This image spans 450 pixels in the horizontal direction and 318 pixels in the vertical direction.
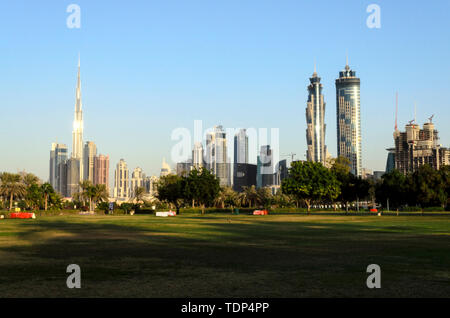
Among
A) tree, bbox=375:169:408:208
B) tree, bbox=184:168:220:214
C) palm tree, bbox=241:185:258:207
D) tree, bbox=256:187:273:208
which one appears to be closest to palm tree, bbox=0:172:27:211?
tree, bbox=184:168:220:214

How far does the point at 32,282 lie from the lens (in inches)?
609

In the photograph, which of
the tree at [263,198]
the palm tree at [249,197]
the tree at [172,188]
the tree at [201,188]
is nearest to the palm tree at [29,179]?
the tree at [172,188]

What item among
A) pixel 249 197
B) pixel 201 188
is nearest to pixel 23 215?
pixel 201 188

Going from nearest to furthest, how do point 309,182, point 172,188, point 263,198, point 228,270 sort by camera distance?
point 228,270
point 309,182
point 172,188
point 263,198

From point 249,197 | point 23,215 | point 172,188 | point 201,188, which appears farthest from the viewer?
point 249,197

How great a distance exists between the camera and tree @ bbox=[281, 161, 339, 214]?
105 metres

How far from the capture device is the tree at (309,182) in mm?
105062

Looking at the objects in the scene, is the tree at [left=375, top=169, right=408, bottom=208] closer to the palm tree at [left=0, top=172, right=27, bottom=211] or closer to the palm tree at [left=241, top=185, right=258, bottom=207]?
the palm tree at [left=241, top=185, right=258, bottom=207]

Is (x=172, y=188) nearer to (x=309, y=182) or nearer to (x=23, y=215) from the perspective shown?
(x=309, y=182)

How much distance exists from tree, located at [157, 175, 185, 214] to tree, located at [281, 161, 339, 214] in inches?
1107

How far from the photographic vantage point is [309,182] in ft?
347

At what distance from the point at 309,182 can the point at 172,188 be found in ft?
128
